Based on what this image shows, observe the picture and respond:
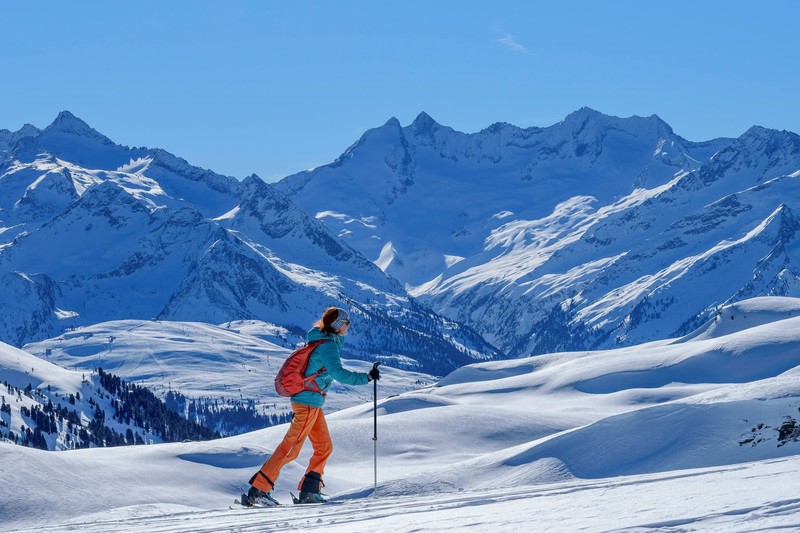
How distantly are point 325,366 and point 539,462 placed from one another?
50.2 feet

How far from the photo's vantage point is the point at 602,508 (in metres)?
15.0

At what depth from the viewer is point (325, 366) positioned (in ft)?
64.1

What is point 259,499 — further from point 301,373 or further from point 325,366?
point 325,366

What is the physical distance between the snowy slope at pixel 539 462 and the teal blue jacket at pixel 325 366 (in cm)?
188

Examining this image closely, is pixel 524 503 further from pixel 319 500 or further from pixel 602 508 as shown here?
pixel 319 500

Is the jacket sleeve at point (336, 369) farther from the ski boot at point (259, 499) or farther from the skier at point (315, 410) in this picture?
the ski boot at point (259, 499)

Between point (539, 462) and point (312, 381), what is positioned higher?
point (312, 381)

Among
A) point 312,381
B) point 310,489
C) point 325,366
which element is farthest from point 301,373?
point 310,489

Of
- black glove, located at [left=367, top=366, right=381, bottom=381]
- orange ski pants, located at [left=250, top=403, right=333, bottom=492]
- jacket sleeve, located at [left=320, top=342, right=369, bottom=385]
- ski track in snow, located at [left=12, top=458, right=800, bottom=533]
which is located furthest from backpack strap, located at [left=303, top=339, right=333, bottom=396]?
ski track in snow, located at [left=12, top=458, right=800, bottom=533]

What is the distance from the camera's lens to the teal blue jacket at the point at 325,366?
19.4 m

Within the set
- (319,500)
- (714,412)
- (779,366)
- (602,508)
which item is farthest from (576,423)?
(602,508)

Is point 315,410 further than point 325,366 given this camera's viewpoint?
Yes

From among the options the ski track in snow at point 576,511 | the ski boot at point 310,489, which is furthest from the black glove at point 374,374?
the ski track in snow at point 576,511

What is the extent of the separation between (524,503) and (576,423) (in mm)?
69017
